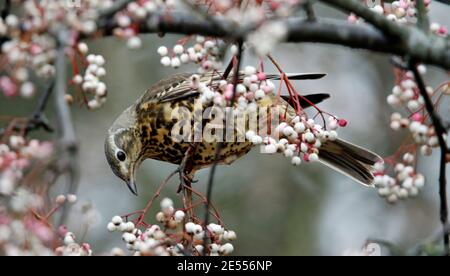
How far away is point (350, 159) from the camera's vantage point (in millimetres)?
6047

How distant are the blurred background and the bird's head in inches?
163

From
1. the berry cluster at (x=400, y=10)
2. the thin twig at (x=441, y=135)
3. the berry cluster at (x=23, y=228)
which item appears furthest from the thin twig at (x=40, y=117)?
the berry cluster at (x=400, y=10)

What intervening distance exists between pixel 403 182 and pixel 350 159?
8.87ft

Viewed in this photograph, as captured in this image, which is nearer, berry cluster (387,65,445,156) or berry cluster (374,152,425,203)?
berry cluster (387,65,445,156)

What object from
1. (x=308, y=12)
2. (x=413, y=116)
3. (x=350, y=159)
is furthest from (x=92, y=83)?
(x=350, y=159)

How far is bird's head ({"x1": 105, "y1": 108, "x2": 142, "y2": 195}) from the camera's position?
549cm

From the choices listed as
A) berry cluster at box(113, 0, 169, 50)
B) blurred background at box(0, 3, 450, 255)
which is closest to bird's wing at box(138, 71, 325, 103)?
berry cluster at box(113, 0, 169, 50)

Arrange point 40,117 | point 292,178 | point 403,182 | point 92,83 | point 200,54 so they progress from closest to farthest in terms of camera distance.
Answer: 1. point 40,117
2. point 92,83
3. point 403,182
4. point 200,54
5. point 292,178

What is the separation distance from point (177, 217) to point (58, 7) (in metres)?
1.34

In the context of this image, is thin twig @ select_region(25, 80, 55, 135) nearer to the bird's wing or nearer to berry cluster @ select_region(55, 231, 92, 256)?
berry cluster @ select_region(55, 231, 92, 256)

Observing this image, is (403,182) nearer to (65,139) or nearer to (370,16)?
(370,16)

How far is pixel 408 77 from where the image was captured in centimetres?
338

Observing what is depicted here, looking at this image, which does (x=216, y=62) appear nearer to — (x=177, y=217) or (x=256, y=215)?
(x=177, y=217)
